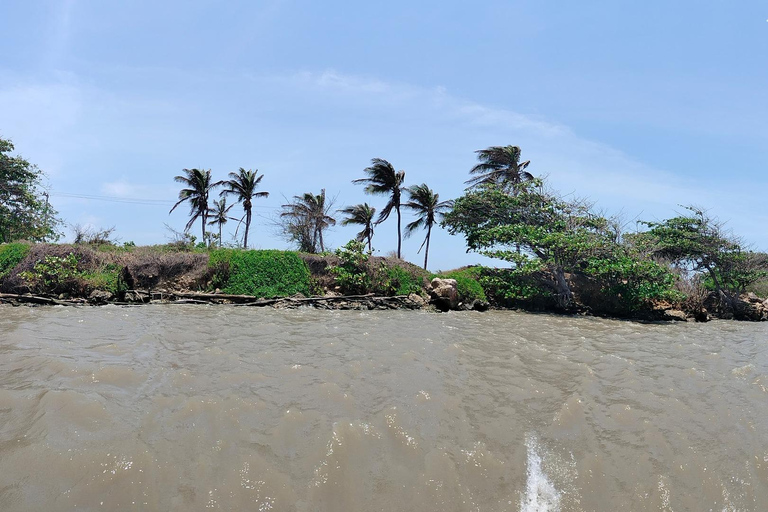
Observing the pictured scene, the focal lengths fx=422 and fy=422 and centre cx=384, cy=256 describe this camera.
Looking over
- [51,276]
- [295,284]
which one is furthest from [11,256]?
[295,284]

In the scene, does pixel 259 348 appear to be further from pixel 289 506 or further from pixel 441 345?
pixel 289 506

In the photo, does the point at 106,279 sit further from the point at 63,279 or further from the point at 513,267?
the point at 513,267

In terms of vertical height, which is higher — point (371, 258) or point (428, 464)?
point (371, 258)

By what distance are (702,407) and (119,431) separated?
21.4 feet

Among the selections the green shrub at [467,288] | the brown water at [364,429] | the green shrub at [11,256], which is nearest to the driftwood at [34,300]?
the green shrub at [11,256]

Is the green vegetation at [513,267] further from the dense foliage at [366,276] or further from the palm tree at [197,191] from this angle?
the palm tree at [197,191]

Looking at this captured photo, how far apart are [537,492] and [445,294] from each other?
594 inches

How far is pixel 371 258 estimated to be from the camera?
70.1 ft

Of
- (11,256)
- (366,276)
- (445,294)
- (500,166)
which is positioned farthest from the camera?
(500,166)

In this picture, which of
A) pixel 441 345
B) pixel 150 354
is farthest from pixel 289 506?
pixel 441 345

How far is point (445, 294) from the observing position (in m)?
18.3

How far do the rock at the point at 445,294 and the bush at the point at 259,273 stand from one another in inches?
234

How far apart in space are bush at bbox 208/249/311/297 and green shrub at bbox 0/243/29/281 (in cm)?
765

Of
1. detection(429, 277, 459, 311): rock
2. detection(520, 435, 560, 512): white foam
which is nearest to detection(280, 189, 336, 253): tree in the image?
detection(429, 277, 459, 311): rock
